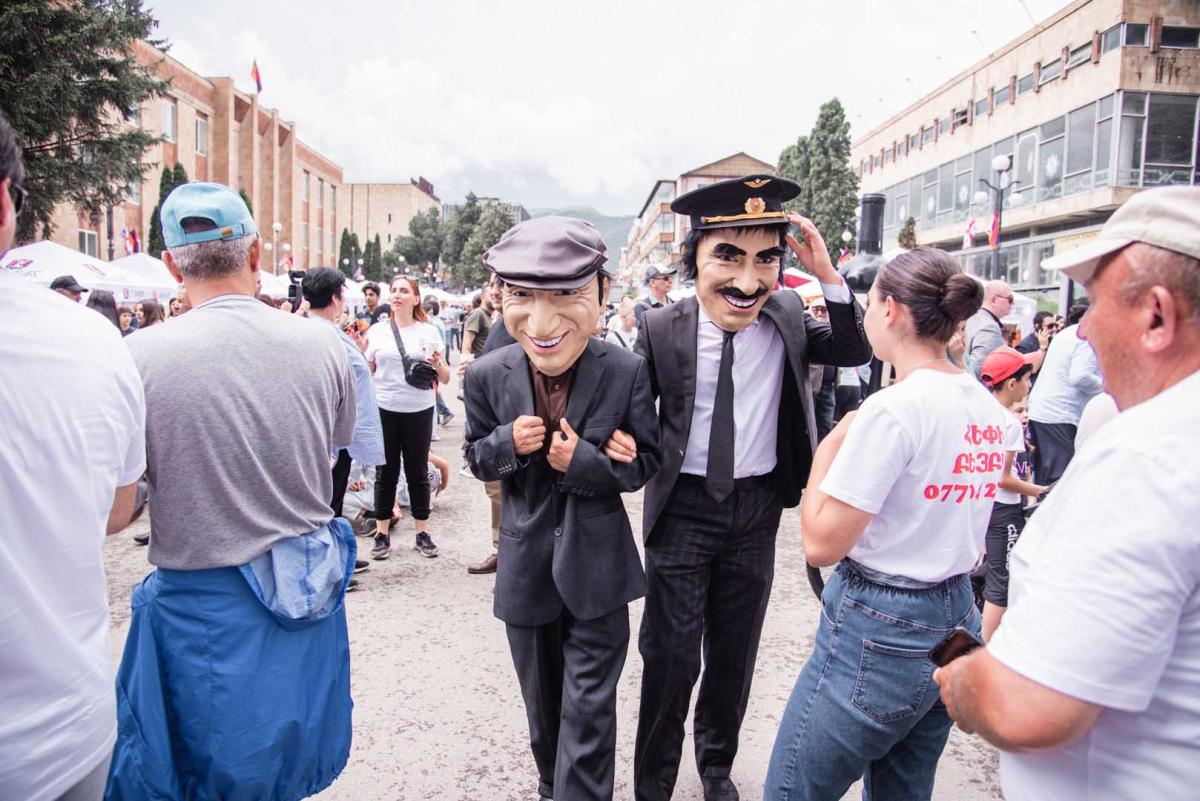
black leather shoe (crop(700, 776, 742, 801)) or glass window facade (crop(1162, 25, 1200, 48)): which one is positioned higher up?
glass window facade (crop(1162, 25, 1200, 48))

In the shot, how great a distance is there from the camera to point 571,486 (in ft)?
8.11

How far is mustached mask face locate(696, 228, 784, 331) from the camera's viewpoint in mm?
2748

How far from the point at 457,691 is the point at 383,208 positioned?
85.0 meters

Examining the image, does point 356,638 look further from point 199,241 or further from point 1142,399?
point 1142,399

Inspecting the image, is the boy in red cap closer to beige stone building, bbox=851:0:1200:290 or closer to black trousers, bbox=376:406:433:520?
black trousers, bbox=376:406:433:520

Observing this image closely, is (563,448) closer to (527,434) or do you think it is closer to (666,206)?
Result: (527,434)

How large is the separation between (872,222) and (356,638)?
5.70m

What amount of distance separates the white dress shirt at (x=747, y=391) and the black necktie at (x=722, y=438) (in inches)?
1.1

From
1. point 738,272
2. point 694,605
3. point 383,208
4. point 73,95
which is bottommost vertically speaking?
point 694,605

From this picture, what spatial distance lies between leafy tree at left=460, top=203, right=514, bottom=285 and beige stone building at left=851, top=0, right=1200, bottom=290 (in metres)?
21.5

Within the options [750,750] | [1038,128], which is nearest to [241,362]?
[750,750]

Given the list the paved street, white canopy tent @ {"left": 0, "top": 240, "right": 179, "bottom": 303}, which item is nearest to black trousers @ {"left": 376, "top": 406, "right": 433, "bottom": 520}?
the paved street

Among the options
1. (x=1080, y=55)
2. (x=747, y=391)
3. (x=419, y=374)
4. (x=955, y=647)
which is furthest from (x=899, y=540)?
(x=1080, y=55)

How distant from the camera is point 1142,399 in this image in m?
1.14
